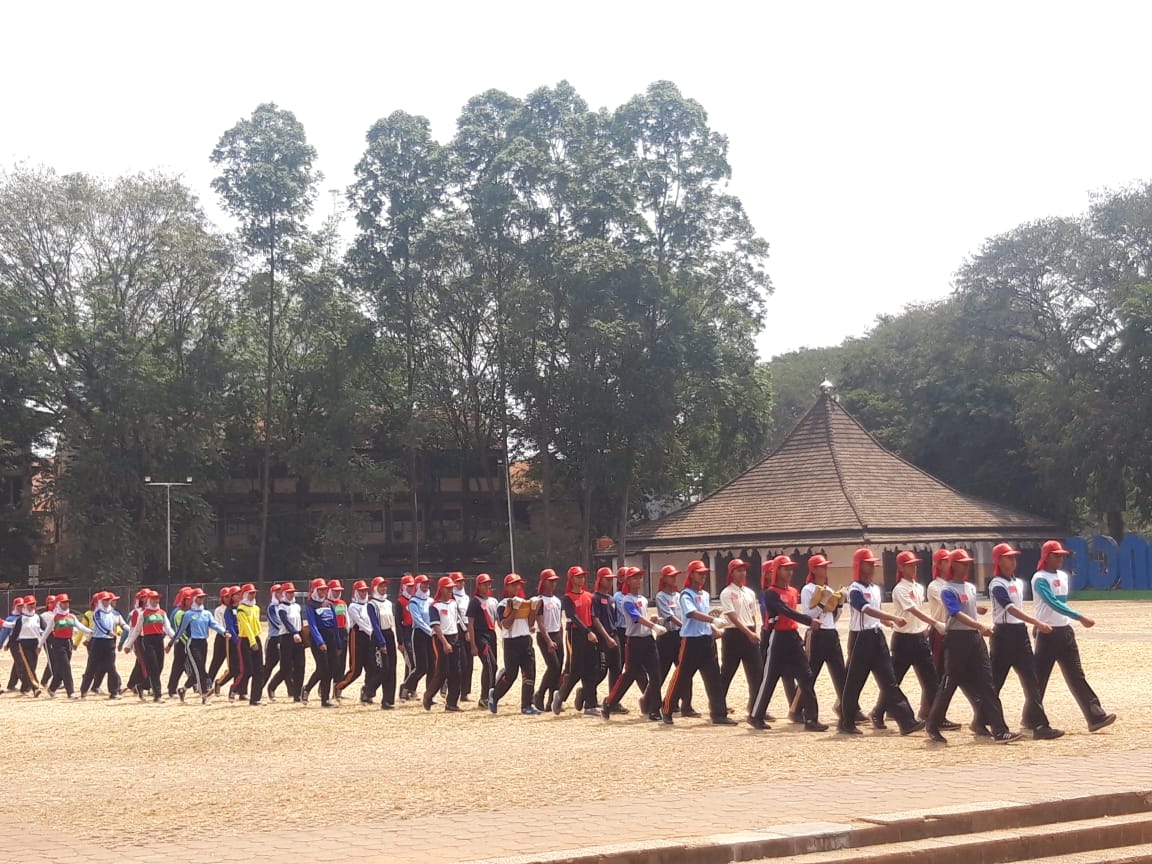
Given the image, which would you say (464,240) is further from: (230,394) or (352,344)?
(230,394)

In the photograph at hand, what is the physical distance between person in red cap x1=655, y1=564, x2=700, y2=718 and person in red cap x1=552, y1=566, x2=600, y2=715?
32.7 inches

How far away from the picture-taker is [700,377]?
5722cm

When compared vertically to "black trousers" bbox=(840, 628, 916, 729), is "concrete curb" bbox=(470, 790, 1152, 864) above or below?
below

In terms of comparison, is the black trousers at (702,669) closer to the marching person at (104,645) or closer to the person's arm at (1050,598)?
the person's arm at (1050,598)

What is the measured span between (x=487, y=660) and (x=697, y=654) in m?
4.31

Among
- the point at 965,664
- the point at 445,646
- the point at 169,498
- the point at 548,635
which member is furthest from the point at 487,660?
the point at 169,498

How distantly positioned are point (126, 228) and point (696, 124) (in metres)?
22.6

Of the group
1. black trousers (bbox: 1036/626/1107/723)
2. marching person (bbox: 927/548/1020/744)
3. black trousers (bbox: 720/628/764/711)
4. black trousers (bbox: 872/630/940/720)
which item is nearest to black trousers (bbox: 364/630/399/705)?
black trousers (bbox: 720/628/764/711)

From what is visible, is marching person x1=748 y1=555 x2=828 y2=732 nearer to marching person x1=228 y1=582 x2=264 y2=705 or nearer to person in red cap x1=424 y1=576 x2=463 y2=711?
person in red cap x1=424 y1=576 x2=463 y2=711

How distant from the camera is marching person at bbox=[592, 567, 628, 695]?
18.3 m

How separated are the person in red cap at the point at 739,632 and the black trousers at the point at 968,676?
9.06 feet

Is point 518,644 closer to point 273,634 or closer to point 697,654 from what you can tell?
point 697,654

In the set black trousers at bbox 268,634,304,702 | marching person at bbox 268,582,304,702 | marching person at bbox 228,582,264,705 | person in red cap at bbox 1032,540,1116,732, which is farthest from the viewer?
marching person at bbox 228,582,264,705

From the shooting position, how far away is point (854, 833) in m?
8.65
